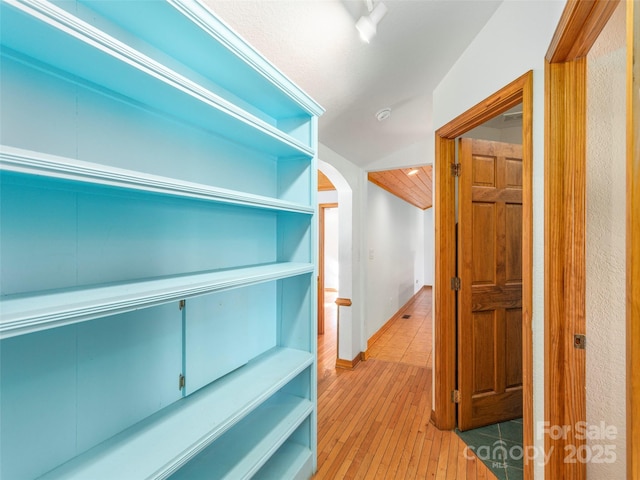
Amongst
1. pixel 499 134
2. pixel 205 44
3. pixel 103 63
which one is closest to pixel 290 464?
pixel 103 63

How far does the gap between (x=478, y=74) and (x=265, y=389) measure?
→ 2.05 metres

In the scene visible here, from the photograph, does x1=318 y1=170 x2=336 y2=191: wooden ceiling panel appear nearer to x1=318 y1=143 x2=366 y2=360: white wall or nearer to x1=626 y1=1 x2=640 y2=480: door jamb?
x1=318 y1=143 x2=366 y2=360: white wall

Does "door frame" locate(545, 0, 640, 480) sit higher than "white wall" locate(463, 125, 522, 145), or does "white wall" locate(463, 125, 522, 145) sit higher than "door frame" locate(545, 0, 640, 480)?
"white wall" locate(463, 125, 522, 145)

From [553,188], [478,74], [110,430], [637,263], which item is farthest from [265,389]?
[478,74]

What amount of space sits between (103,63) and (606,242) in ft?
5.71

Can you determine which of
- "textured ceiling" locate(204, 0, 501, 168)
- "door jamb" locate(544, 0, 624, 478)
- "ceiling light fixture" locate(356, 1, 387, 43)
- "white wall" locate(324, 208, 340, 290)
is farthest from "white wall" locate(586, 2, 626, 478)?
"white wall" locate(324, 208, 340, 290)

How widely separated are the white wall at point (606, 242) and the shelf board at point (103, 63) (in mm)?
1331

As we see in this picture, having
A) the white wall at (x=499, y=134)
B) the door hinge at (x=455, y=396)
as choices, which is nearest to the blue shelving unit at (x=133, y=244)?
the door hinge at (x=455, y=396)

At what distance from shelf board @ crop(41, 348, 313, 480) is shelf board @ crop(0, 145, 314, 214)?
781mm

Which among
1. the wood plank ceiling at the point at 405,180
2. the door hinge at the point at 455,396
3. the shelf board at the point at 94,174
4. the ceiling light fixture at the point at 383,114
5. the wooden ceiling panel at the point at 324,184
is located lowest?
the door hinge at the point at 455,396

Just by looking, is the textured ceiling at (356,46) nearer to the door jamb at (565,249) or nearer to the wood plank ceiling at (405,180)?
the door jamb at (565,249)

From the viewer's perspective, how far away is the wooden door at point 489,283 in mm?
2014

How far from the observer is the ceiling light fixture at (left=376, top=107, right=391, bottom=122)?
2.30 meters

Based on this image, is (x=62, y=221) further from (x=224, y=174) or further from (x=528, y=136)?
(x=528, y=136)
